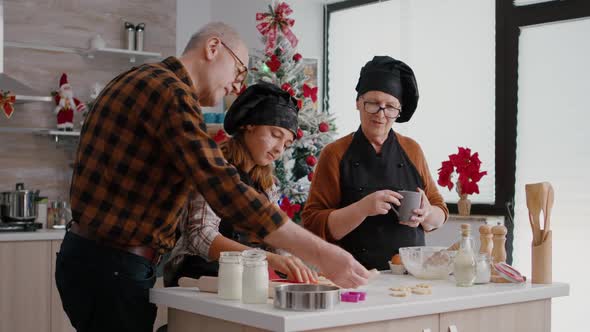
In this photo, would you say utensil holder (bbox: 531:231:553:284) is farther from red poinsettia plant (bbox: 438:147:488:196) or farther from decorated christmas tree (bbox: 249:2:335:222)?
decorated christmas tree (bbox: 249:2:335:222)

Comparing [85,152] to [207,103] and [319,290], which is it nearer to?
[207,103]

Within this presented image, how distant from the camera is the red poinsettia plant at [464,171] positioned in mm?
4574

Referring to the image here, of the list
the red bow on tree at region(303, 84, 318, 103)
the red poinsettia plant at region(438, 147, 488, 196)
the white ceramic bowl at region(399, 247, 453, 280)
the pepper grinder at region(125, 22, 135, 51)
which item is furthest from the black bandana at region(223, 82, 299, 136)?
the pepper grinder at region(125, 22, 135, 51)

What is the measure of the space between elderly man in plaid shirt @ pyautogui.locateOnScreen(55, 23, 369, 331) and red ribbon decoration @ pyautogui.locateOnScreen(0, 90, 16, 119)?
11.1 feet

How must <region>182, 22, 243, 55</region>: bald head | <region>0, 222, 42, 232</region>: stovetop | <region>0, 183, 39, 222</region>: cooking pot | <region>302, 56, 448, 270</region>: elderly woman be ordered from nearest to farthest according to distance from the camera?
<region>182, 22, 243, 55</region>: bald head, <region>302, 56, 448, 270</region>: elderly woman, <region>0, 222, 42, 232</region>: stovetop, <region>0, 183, 39, 222</region>: cooking pot

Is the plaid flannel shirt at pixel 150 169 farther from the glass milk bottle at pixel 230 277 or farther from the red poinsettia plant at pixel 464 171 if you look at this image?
the red poinsettia plant at pixel 464 171

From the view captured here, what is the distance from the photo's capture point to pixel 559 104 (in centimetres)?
462

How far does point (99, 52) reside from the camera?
5.75 m

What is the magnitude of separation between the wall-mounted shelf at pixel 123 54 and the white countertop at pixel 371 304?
379cm

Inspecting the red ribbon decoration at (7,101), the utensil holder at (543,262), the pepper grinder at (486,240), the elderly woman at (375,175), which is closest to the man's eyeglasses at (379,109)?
the elderly woman at (375,175)

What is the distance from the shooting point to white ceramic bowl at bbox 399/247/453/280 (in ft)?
8.01

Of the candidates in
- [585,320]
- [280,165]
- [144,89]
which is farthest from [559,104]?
[144,89]

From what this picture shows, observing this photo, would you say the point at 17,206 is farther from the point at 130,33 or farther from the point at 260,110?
the point at 260,110

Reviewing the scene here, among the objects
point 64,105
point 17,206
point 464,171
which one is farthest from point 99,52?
point 464,171
